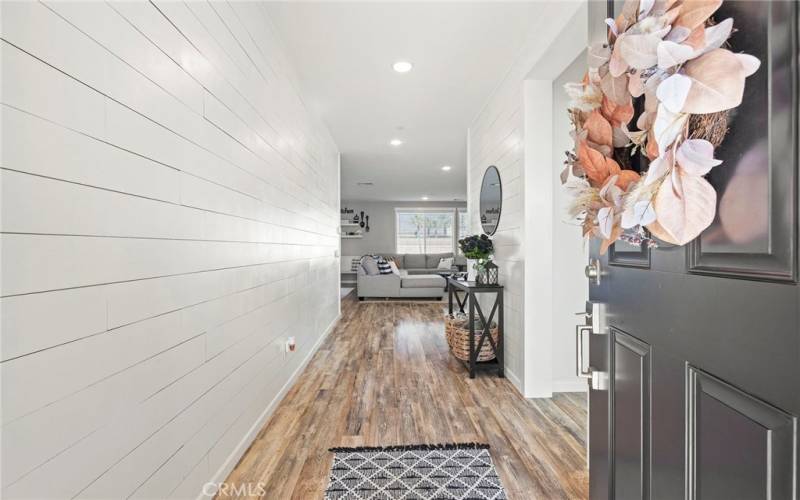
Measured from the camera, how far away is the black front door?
20.7 inches

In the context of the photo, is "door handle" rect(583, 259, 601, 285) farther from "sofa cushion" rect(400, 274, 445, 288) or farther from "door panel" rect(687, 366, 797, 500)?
"sofa cushion" rect(400, 274, 445, 288)

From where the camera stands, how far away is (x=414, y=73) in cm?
298

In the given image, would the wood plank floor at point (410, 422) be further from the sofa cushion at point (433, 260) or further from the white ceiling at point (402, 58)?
the sofa cushion at point (433, 260)

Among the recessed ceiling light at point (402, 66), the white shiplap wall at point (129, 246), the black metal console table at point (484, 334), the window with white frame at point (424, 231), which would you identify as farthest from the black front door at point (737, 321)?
the window with white frame at point (424, 231)

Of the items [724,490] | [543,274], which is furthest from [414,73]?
[724,490]

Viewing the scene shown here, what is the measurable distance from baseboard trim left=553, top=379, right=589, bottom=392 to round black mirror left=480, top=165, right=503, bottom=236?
140 centimetres

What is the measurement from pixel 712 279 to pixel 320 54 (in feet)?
8.96

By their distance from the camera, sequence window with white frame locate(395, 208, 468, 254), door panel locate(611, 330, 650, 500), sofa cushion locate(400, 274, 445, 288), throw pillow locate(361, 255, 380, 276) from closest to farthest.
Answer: door panel locate(611, 330, 650, 500) → sofa cushion locate(400, 274, 445, 288) → throw pillow locate(361, 255, 380, 276) → window with white frame locate(395, 208, 468, 254)

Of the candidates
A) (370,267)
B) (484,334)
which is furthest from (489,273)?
(370,267)

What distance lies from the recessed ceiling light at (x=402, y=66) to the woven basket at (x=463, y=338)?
218 centimetres

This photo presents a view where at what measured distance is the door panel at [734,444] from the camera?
537 mm

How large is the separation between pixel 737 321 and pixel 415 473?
1.56 m

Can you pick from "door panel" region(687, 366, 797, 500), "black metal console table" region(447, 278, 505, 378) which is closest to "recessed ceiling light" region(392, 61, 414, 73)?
"black metal console table" region(447, 278, 505, 378)

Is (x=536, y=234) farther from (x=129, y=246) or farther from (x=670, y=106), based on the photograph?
(x=129, y=246)
